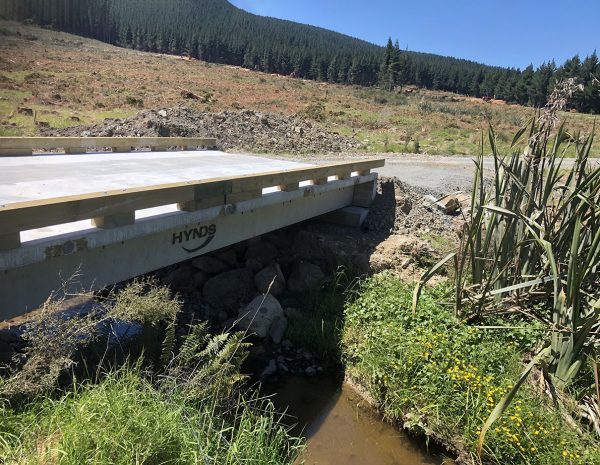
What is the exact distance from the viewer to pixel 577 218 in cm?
468

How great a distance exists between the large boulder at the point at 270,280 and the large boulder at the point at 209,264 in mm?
674

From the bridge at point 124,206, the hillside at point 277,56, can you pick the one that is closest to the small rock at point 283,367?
the bridge at point 124,206

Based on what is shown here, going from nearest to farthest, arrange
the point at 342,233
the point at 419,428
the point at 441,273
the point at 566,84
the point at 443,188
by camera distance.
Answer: the point at 566,84 < the point at 419,428 < the point at 441,273 < the point at 342,233 < the point at 443,188

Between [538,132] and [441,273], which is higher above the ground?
[538,132]

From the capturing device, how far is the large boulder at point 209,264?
760 centimetres

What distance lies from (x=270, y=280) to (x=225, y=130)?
10.3 meters

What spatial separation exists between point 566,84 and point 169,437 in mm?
4528

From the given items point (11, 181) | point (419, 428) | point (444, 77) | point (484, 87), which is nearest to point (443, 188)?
point (419, 428)

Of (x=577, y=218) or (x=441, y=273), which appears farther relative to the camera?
(x=441, y=273)

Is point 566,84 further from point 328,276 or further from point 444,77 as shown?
point 444,77

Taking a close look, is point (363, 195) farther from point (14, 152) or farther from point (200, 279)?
point (14, 152)

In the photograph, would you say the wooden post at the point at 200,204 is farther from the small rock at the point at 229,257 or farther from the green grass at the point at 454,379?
the green grass at the point at 454,379

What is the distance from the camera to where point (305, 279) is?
7.52 m

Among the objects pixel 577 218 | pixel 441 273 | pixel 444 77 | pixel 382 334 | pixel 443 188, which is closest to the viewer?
pixel 577 218
